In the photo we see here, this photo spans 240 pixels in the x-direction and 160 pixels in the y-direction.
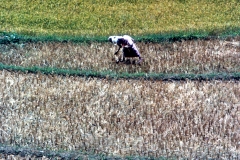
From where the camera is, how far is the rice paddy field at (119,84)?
509 cm

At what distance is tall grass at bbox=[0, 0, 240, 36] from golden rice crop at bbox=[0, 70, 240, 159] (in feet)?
8.18

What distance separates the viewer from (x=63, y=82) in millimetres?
6805

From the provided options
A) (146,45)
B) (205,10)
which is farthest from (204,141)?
(205,10)

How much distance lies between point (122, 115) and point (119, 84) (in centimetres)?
98

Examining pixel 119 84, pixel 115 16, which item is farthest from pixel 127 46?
pixel 115 16

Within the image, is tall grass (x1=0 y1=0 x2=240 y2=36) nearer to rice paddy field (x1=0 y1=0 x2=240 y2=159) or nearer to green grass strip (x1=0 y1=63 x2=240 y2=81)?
rice paddy field (x1=0 y1=0 x2=240 y2=159)

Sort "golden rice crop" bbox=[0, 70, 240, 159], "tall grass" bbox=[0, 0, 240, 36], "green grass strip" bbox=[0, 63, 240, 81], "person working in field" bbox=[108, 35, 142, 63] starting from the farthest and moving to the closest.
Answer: "tall grass" bbox=[0, 0, 240, 36] → "person working in field" bbox=[108, 35, 142, 63] → "green grass strip" bbox=[0, 63, 240, 81] → "golden rice crop" bbox=[0, 70, 240, 159]

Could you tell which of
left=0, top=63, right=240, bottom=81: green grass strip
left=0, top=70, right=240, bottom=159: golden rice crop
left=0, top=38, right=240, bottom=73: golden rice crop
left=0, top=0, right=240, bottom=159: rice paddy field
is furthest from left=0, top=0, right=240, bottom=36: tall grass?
left=0, top=70, right=240, bottom=159: golden rice crop

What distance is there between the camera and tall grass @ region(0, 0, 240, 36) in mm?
9203

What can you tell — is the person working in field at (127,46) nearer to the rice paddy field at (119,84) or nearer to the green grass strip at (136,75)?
the rice paddy field at (119,84)

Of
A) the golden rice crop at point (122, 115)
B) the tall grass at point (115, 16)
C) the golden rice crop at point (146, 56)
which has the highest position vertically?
the tall grass at point (115, 16)

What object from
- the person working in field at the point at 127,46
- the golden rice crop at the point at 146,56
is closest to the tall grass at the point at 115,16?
the golden rice crop at the point at 146,56

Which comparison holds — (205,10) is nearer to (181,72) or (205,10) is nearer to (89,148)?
(181,72)

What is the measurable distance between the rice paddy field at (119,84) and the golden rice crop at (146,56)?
0.02m
